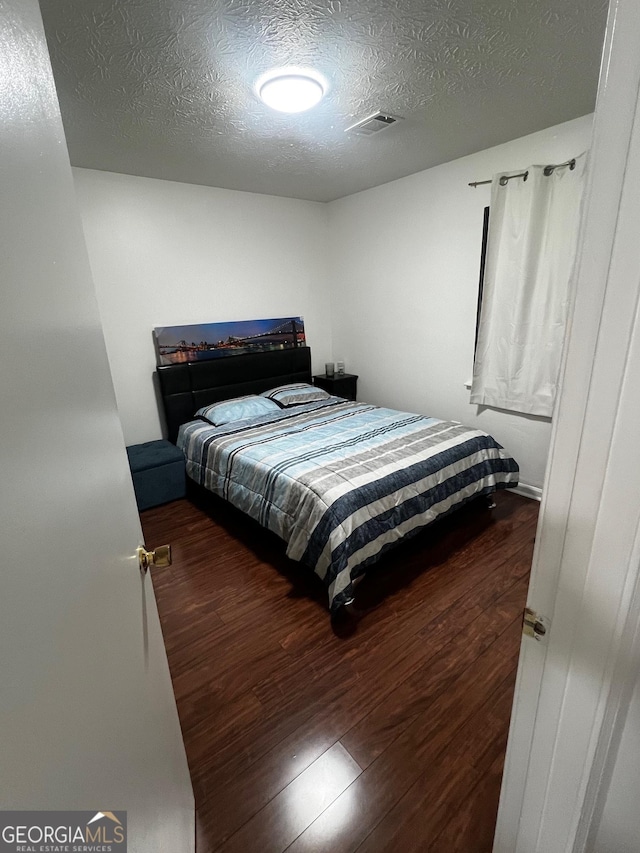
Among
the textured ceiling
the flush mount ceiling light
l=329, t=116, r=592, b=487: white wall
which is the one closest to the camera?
the textured ceiling

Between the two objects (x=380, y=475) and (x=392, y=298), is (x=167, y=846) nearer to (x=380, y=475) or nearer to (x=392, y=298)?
(x=380, y=475)

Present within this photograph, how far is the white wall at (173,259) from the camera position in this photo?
3064mm

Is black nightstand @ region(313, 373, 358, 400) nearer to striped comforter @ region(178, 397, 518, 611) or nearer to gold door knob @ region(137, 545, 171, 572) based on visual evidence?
striped comforter @ region(178, 397, 518, 611)

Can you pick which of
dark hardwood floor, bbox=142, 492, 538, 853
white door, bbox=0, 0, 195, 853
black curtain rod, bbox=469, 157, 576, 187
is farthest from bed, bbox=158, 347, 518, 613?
black curtain rod, bbox=469, 157, 576, 187

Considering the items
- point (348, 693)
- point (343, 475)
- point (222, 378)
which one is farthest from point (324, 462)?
point (222, 378)

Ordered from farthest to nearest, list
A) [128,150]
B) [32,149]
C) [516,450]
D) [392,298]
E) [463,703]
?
[392,298] < [516,450] < [128,150] < [463,703] < [32,149]

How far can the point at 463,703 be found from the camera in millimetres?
1564

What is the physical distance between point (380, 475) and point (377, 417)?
1066mm

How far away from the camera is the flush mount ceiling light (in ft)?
6.08

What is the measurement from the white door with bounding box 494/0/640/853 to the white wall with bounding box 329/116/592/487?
2.54 metres

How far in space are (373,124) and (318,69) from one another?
65 cm

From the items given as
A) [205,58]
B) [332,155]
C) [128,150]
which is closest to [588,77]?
[332,155]

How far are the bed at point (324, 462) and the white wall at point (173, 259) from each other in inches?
13.8

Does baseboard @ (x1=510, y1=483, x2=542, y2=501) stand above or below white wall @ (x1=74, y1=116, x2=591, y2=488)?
below
